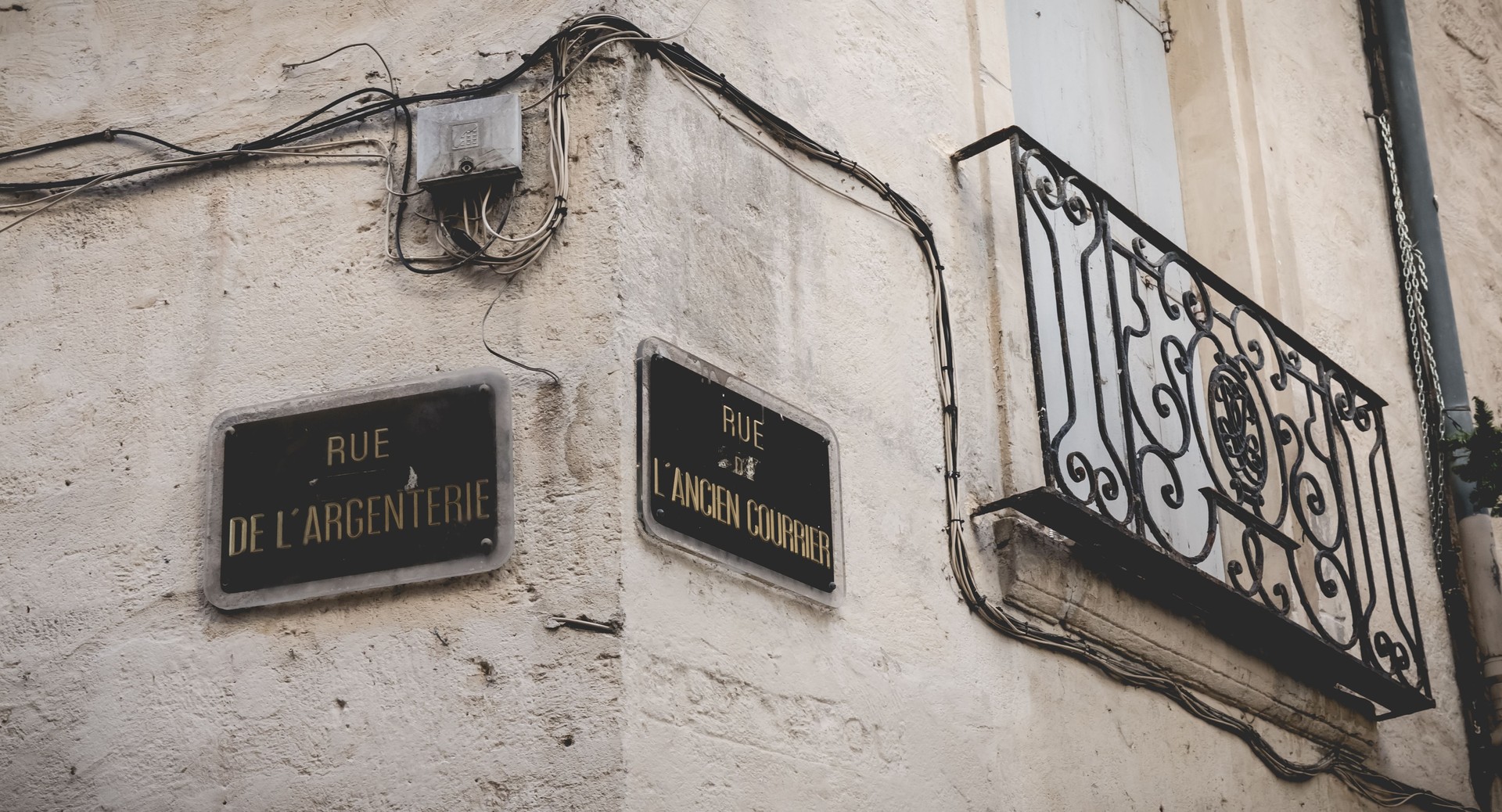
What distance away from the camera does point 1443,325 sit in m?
6.60

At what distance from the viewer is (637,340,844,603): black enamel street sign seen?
3.69 meters

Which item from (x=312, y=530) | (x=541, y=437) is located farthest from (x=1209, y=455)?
(x=312, y=530)

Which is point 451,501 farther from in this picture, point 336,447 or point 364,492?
point 336,447

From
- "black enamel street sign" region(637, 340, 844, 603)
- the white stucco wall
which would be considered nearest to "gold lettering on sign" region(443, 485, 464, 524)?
the white stucco wall

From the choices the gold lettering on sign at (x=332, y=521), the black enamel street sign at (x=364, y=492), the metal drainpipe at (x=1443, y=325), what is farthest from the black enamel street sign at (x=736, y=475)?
the metal drainpipe at (x=1443, y=325)

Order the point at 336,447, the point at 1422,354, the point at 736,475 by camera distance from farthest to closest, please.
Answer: the point at 1422,354 < the point at 736,475 < the point at 336,447

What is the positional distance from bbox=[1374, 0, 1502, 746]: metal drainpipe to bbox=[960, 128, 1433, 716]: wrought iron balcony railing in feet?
1.18

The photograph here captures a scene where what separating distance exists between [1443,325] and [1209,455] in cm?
166

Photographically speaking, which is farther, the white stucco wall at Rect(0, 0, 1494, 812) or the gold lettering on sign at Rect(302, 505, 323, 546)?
the gold lettering on sign at Rect(302, 505, 323, 546)

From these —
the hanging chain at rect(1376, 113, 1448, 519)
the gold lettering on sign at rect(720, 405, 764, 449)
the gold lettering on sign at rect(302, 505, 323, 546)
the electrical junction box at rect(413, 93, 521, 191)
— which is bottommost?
the gold lettering on sign at rect(302, 505, 323, 546)

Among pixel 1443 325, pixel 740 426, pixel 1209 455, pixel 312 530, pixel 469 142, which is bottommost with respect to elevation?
pixel 312 530

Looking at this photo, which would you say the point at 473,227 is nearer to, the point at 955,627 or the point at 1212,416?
the point at 955,627

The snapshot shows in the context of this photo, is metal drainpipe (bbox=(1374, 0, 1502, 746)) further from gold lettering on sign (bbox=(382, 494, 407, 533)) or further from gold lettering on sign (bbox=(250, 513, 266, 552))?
gold lettering on sign (bbox=(250, 513, 266, 552))

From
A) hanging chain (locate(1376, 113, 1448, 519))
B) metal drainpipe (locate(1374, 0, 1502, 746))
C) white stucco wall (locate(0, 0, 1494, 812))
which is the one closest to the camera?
white stucco wall (locate(0, 0, 1494, 812))
